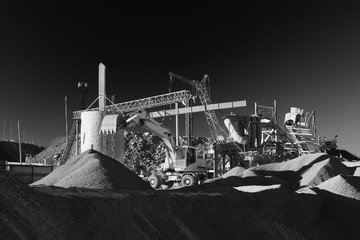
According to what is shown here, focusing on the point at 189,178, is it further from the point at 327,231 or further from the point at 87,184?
the point at 327,231

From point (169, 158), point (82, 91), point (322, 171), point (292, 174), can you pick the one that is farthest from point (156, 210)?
point (82, 91)

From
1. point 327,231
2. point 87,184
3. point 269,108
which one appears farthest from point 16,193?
point 269,108

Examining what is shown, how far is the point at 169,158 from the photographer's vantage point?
23.2 meters

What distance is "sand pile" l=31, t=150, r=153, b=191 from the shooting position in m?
11.7

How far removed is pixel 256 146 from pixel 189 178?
687cm

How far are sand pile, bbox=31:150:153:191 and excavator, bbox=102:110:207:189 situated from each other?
6766 mm

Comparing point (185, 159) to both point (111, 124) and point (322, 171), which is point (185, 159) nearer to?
point (111, 124)

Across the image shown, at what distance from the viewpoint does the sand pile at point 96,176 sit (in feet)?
38.2

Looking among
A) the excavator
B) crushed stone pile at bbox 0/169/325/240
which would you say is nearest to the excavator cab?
the excavator

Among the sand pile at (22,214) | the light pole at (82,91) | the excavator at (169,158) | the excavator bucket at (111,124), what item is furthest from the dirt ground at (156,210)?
the light pole at (82,91)

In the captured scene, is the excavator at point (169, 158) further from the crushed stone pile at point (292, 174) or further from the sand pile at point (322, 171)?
the sand pile at point (322, 171)

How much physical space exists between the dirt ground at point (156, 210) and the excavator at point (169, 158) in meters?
7.04

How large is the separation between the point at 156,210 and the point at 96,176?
14.2 feet

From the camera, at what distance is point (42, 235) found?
5.66 meters
